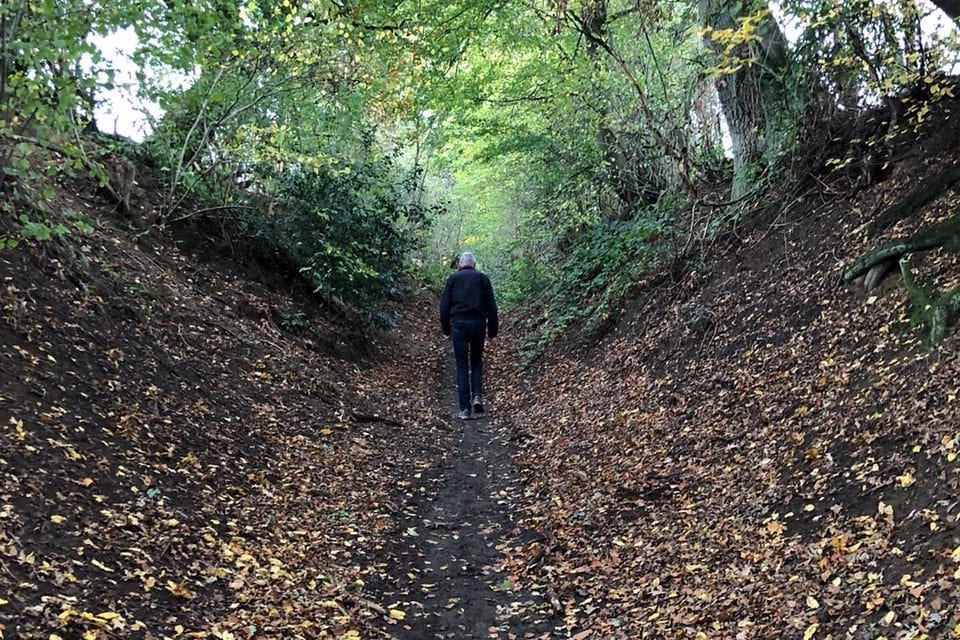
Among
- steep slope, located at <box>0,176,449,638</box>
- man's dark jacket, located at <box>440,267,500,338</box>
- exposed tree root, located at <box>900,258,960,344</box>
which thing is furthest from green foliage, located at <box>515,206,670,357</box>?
exposed tree root, located at <box>900,258,960,344</box>

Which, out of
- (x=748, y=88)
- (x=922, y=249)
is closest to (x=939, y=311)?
(x=922, y=249)

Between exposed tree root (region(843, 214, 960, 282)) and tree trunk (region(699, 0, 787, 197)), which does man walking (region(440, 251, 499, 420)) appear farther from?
exposed tree root (region(843, 214, 960, 282))

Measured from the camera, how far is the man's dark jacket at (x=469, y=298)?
34.9ft

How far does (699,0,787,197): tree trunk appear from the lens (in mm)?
9477

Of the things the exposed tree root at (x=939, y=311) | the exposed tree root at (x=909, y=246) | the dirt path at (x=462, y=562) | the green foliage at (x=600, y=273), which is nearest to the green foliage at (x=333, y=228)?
the green foliage at (x=600, y=273)

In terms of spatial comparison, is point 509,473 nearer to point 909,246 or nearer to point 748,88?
point 909,246

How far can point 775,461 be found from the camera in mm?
5684

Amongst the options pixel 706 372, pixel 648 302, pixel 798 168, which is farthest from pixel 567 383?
pixel 798 168

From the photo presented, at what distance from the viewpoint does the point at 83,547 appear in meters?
4.16

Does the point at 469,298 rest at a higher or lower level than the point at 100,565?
higher

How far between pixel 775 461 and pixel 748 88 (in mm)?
6636

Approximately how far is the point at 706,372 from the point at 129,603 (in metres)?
6.32

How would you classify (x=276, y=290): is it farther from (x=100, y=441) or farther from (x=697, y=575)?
(x=697, y=575)

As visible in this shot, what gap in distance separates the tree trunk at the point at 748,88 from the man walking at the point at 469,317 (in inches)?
173
